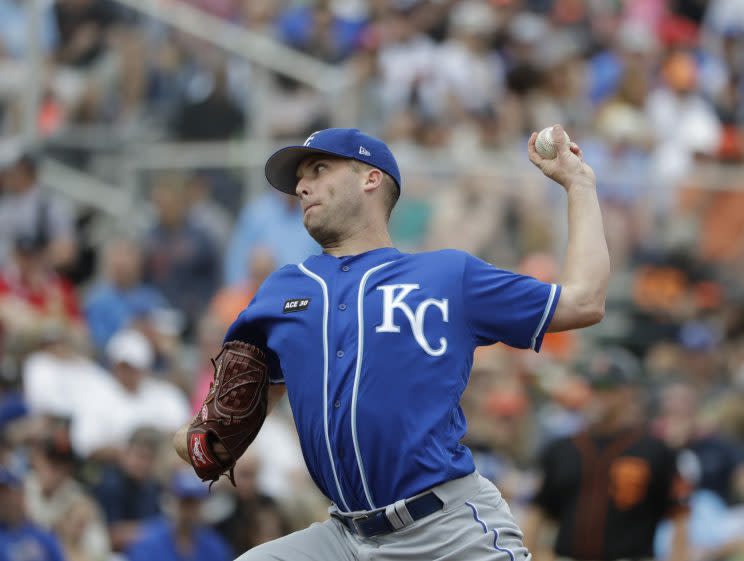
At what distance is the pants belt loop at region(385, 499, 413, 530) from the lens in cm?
436

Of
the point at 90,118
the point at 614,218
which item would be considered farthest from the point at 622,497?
the point at 90,118

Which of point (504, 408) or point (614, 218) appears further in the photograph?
point (614, 218)

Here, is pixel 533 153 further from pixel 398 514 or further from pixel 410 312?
pixel 398 514

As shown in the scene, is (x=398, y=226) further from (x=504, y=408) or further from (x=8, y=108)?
(x=8, y=108)

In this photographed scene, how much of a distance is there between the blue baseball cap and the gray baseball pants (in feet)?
3.55

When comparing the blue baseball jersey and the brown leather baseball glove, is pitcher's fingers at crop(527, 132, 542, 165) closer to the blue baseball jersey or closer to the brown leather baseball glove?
the blue baseball jersey

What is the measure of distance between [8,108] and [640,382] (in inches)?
230

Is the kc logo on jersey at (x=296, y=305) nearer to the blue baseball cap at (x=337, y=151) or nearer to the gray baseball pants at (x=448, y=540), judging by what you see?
the blue baseball cap at (x=337, y=151)

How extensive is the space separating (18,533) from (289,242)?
4270 mm

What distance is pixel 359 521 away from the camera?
4.45 m

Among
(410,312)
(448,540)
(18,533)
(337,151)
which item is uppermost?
(337,151)

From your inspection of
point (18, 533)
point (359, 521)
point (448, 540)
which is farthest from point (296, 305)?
point (18, 533)

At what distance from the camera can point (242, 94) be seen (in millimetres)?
12367

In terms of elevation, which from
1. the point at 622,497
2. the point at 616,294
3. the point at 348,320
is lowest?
the point at 622,497
